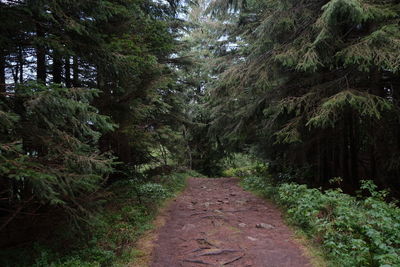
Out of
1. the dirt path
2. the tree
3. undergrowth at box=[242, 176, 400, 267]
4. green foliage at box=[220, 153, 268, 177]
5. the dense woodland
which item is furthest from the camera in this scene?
green foliage at box=[220, 153, 268, 177]

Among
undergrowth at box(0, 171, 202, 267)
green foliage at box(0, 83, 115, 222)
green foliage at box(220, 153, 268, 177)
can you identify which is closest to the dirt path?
undergrowth at box(0, 171, 202, 267)

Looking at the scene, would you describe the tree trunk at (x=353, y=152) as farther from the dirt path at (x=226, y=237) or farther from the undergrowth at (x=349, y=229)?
the dirt path at (x=226, y=237)

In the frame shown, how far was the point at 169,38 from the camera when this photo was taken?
6.60 meters

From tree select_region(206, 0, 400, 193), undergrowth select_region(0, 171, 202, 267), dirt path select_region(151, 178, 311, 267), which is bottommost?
dirt path select_region(151, 178, 311, 267)

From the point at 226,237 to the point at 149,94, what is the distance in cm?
381

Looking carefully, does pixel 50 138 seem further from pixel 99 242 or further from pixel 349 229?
pixel 349 229

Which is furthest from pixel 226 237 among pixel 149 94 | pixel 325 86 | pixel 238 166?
pixel 238 166

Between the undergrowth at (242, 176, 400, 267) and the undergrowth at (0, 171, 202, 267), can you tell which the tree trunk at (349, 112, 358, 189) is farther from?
the undergrowth at (0, 171, 202, 267)

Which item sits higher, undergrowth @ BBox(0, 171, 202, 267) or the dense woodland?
the dense woodland

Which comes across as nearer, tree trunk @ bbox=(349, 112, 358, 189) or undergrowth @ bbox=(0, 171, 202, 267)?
undergrowth @ bbox=(0, 171, 202, 267)

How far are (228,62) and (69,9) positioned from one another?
927 cm

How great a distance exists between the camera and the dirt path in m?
4.59

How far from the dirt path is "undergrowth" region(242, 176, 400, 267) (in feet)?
1.58

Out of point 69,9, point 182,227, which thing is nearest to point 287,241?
point 182,227
